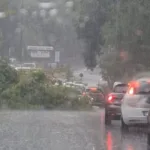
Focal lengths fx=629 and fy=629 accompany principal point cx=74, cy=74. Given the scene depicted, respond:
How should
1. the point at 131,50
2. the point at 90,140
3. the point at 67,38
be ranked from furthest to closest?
the point at 67,38 < the point at 131,50 < the point at 90,140

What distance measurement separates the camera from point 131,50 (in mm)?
40125

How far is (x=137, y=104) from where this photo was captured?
1833 centimetres

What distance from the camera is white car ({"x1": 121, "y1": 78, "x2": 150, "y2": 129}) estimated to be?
18.2 m

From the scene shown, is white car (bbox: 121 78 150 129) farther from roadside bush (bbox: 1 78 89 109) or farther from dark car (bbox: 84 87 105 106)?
dark car (bbox: 84 87 105 106)

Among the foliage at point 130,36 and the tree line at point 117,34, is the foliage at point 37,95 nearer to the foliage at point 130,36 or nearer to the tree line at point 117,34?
the foliage at point 130,36

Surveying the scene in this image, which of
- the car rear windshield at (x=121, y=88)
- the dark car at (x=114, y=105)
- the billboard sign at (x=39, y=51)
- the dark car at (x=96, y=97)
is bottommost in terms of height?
Result: the dark car at (x=96, y=97)

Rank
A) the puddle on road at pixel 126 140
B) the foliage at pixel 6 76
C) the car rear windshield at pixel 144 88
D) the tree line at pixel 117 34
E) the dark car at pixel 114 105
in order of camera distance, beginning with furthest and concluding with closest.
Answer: the tree line at pixel 117 34
the foliage at pixel 6 76
the dark car at pixel 114 105
the car rear windshield at pixel 144 88
the puddle on road at pixel 126 140

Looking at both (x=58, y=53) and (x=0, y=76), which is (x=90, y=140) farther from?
(x=58, y=53)

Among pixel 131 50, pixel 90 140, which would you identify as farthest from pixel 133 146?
pixel 131 50

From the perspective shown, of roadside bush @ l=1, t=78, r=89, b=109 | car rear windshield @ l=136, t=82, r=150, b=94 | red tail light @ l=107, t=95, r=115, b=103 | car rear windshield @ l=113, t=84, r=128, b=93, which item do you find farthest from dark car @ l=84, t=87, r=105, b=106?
car rear windshield @ l=136, t=82, r=150, b=94

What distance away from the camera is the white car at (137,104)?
18.2m

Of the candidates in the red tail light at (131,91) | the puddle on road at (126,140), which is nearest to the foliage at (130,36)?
the red tail light at (131,91)

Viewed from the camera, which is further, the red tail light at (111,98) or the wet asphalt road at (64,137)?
the red tail light at (111,98)

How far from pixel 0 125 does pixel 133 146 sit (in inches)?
275
